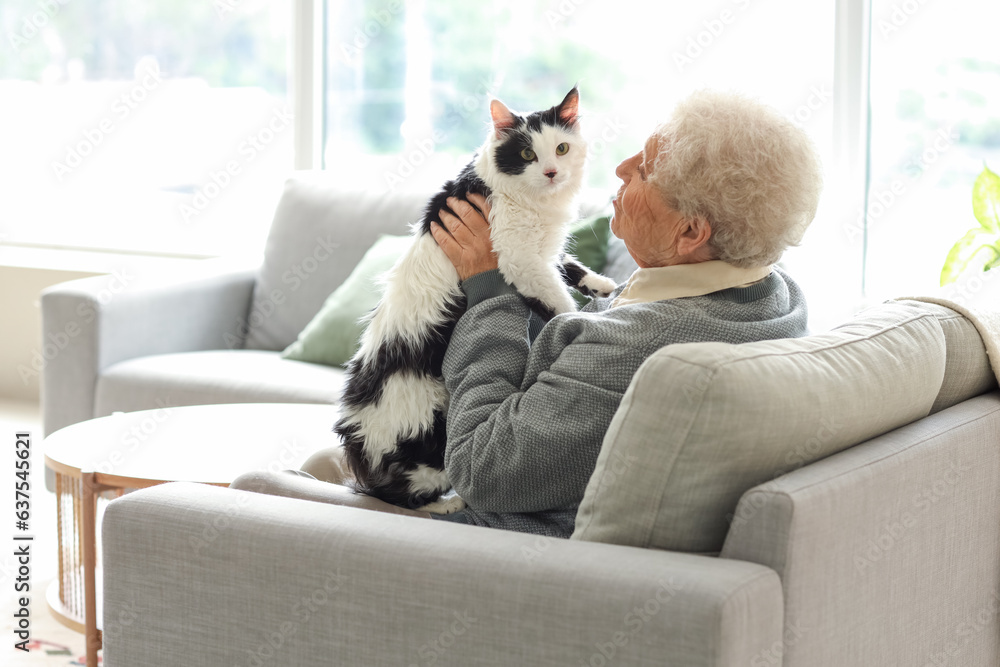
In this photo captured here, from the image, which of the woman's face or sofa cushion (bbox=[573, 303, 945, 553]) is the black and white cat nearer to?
the woman's face

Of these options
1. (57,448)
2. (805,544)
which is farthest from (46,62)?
(805,544)

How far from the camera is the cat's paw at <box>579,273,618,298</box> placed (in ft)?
5.90

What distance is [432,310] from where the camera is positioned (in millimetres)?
1528

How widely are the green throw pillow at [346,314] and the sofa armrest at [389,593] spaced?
184 centimetres

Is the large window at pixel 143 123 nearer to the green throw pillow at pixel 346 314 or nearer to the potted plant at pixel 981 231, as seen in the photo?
the green throw pillow at pixel 346 314

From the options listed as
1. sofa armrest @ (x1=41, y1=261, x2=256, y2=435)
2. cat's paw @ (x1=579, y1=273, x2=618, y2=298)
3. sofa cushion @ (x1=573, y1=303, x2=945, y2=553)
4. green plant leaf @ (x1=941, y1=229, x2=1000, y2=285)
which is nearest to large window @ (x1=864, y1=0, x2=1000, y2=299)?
green plant leaf @ (x1=941, y1=229, x2=1000, y2=285)

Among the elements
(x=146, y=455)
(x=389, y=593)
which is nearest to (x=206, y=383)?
(x=146, y=455)

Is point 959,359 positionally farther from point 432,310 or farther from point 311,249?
point 311,249

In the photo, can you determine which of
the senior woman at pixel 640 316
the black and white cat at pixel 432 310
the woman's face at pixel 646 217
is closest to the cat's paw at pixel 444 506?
the black and white cat at pixel 432 310

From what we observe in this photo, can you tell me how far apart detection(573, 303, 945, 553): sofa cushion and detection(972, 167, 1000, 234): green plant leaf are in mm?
1728

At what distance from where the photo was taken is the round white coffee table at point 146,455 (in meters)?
2.10

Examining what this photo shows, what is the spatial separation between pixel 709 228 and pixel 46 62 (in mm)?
4421

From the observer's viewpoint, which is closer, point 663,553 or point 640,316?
point 663,553

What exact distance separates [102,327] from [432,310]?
77.1 inches
